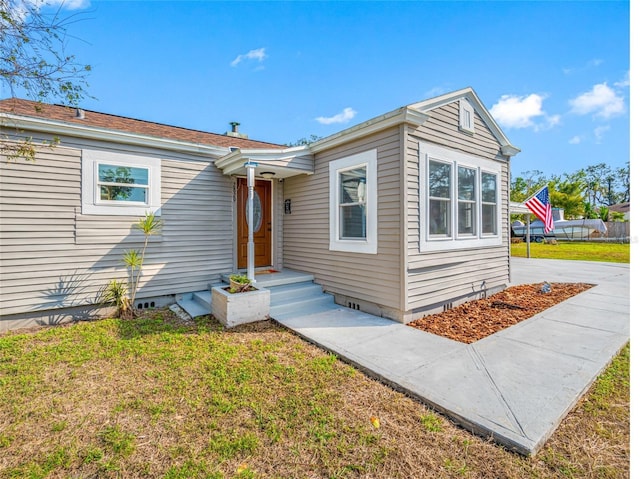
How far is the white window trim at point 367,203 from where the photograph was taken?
5197 millimetres

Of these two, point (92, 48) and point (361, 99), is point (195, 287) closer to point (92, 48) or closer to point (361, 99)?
point (92, 48)

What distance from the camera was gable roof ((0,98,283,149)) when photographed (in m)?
5.44

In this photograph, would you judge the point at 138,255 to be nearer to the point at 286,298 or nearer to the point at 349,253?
the point at 286,298

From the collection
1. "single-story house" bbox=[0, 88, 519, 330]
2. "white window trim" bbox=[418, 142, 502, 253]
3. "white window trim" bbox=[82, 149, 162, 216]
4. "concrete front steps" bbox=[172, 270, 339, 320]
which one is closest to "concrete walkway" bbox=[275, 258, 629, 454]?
"concrete front steps" bbox=[172, 270, 339, 320]

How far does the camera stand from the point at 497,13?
20.6ft

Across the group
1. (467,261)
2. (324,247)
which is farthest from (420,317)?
(324,247)

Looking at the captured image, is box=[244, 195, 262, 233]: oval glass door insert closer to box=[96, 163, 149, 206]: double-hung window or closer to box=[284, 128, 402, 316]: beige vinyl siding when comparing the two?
box=[284, 128, 402, 316]: beige vinyl siding

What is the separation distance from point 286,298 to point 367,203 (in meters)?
2.54

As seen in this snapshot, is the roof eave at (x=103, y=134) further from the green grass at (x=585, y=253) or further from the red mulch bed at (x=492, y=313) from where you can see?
the green grass at (x=585, y=253)

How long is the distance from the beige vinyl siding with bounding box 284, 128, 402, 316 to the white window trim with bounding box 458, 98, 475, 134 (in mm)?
2091

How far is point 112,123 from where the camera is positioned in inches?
257

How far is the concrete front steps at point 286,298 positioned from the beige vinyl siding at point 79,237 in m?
0.49

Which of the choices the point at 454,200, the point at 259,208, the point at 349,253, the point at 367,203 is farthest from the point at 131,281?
the point at 454,200

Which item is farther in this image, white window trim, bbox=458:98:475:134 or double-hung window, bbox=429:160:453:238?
white window trim, bbox=458:98:475:134
